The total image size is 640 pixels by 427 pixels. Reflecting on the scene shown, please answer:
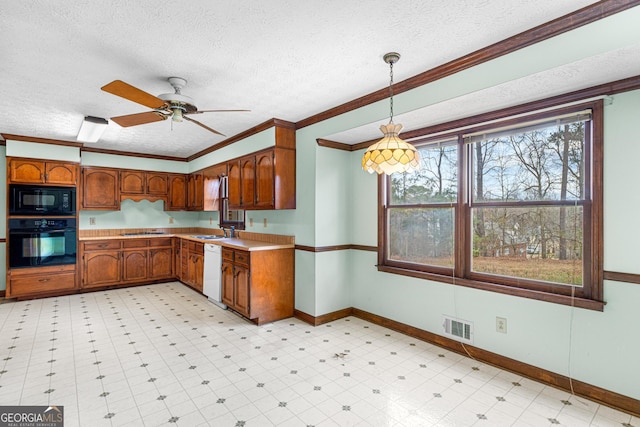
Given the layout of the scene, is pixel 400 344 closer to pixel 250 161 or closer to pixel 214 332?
pixel 214 332

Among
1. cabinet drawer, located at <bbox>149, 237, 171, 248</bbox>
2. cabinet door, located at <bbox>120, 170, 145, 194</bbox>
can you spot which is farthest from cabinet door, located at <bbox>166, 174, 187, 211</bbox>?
cabinet drawer, located at <bbox>149, 237, 171, 248</bbox>

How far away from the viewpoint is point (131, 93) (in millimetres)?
2412

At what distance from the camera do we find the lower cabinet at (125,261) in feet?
18.3

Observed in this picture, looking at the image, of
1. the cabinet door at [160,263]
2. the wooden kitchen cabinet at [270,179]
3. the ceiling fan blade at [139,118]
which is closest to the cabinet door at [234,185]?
the wooden kitchen cabinet at [270,179]

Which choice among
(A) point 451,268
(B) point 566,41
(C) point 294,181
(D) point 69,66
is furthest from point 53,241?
(B) point 566,41

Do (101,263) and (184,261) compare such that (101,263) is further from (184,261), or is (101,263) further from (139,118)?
(139,118)

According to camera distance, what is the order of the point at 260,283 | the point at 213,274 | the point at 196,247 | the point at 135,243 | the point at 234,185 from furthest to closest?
the point at 135,243, the point at 196,247, the point at 234,185, the point at 213,274, the point at 260,283

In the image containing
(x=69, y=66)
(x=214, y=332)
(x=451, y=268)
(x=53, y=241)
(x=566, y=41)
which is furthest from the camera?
(x=53, y=241)

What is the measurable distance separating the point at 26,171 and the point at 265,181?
395cm

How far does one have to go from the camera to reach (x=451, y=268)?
3.36 metres

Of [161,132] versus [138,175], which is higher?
[161,132]

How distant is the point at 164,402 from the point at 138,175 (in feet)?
16.5

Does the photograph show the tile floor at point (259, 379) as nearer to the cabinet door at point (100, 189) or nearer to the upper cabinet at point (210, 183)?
the upper cabinet at point (210, 183)

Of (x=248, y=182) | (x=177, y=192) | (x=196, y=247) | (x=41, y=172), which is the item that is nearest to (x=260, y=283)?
(x=248, y=182)
